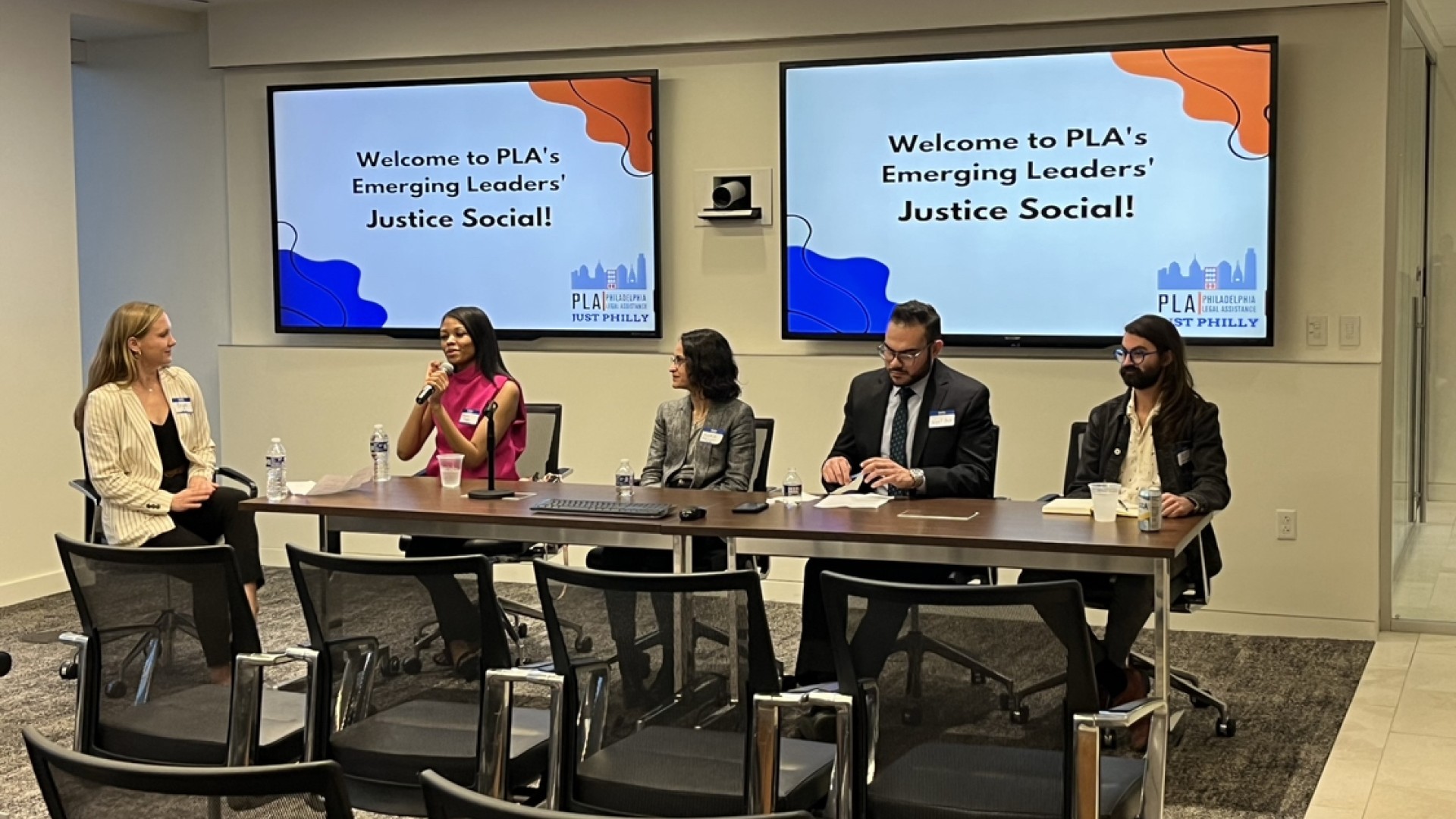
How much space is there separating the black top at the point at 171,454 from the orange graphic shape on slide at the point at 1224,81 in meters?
3.89

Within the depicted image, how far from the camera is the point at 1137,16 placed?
6.10 m

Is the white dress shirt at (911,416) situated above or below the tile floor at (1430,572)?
above

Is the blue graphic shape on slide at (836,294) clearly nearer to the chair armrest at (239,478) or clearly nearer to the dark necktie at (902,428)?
the dark necktie at (902,428)

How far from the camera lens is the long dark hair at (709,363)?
16.9 feet

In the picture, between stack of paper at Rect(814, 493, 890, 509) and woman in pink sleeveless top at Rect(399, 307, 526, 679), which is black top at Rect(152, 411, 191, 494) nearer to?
woman in pink sleeveless top at Rect(399, 307, 526, 679)

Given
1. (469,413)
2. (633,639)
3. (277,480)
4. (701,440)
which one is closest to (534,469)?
(469,413)

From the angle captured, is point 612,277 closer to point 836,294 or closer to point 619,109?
point 619,109

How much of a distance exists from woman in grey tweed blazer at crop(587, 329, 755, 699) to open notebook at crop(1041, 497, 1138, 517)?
3.62ft

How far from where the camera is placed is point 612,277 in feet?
22.9

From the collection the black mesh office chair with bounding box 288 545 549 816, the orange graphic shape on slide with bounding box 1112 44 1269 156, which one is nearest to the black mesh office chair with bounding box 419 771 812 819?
the black mesh office chair with bounding box 288 545 549 816

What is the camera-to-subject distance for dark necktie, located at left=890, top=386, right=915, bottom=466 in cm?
500

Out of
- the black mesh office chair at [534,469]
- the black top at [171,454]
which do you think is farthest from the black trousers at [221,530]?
the black mesh office chair at [534,469]

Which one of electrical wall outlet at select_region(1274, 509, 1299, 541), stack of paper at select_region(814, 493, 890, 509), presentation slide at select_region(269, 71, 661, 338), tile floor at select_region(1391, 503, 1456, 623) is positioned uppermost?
presentation slide at select_region(269, 71, 661, 338)

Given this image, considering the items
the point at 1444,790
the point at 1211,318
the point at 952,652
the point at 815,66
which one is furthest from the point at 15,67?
the point at 1444,790
